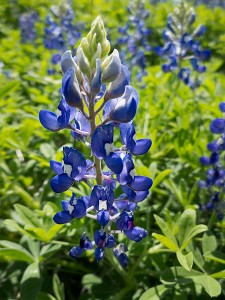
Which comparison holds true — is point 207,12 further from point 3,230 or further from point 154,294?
point 154,294

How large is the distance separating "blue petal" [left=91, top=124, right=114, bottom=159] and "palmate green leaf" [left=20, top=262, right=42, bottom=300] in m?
0.85

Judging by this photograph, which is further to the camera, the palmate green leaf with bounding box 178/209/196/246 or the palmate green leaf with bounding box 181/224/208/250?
the palmate green leaf with bounding box 178/209/196/246

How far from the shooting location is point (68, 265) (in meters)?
2.40

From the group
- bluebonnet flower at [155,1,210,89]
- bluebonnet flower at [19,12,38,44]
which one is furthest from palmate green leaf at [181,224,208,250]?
bluebonnet flower at [19,12,38,44]

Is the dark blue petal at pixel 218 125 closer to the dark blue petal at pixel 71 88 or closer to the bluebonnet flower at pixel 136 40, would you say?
the dark blue petal at pixel 71 88

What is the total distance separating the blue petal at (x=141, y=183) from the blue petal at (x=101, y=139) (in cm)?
16

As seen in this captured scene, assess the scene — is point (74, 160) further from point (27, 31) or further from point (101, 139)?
point (27, 31)

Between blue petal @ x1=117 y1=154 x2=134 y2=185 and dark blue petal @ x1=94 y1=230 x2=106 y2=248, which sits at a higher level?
blue petal @ x1=117 y1=154 x2=134 y2=185

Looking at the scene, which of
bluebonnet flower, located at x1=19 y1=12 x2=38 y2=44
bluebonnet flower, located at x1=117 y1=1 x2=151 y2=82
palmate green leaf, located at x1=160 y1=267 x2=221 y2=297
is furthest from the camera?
bluebonnet flower, located at x1=19 y1=12 x2=38 y2=44

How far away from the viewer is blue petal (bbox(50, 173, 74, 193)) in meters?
1.50

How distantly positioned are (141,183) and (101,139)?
9.0 inches

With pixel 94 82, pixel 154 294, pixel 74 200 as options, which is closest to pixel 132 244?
pixel 154 294

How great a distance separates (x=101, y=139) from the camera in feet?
4.76

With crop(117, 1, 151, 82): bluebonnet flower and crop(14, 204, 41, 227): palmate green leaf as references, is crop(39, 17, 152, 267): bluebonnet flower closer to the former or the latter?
crop(14, 204, 41, 227): palmate green leaf
